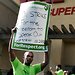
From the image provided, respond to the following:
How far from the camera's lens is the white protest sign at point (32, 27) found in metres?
4.45

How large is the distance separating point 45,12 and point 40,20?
178 mm

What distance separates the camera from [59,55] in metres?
15.7

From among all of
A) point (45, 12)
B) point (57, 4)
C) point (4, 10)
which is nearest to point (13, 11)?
point (4, 10)

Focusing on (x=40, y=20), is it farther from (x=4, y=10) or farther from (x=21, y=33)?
(x=4, y=10)

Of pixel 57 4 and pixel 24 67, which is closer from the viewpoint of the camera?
pixel 24 67

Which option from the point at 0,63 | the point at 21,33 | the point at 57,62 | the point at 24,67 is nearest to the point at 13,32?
the point at 21,33

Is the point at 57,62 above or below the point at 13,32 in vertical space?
below

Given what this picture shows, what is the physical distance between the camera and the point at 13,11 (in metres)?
15.6

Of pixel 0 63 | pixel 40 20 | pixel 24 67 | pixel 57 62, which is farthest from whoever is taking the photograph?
pixel 57 62

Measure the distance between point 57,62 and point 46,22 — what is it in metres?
11.0

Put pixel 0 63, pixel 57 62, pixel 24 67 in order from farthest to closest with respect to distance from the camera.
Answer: pixel 57 62 → pixel 0 63 → pixel 24 67

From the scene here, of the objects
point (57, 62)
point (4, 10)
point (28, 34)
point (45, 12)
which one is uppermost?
point (4, 10)

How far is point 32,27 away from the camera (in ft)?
15.0

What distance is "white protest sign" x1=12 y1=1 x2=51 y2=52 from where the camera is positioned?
4453 mm
